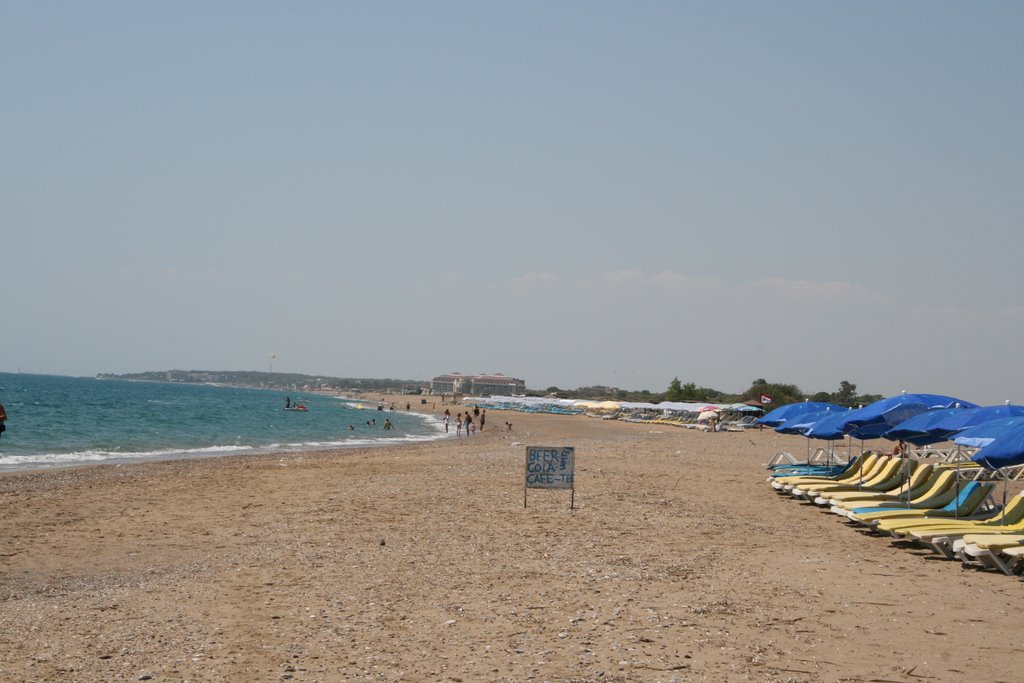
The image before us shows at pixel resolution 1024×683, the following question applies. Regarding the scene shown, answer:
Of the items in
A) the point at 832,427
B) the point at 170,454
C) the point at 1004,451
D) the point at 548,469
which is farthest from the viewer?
the point at 170,454

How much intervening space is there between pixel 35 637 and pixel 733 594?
619cm

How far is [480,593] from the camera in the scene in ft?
29.8

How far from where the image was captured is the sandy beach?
6.79 meters

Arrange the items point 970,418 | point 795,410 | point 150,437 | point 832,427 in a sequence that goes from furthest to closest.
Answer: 1. point 150,437
2. point 795,410
3. point 832,427
4. point 970,418

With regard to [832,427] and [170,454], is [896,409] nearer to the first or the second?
[832,427]

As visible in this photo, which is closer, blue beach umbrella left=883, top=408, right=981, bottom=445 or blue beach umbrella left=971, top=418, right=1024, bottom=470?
blue beach umbrella left=971, top=418, right=1024, bottom=470

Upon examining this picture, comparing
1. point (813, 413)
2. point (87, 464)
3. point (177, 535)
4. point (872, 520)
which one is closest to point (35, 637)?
point (177, 535)

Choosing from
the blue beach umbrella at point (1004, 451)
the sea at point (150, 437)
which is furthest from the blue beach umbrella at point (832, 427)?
the sea at point (150, 437)

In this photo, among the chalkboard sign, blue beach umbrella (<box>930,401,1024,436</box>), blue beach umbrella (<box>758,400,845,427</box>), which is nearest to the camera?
blue beach umbrella (<box>930,401,1024,436</box>)

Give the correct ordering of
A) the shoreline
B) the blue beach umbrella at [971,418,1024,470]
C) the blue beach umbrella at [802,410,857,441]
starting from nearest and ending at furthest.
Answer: the blue beach umbrella at [971,418,1024,470]
the blue beach umbrella at [802,410,857,441]
the shoreline

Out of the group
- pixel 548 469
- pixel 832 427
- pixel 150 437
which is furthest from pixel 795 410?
pixel 150 437

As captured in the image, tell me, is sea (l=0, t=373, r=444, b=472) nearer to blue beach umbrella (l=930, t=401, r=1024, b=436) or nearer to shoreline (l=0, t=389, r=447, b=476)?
shoreline (l=0, t=389, r=447, b=476)

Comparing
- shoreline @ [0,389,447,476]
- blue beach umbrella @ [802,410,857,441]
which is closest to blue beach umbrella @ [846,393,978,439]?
blue beach umbrella @ [802,410,857,441]

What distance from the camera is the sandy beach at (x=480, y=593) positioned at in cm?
679
